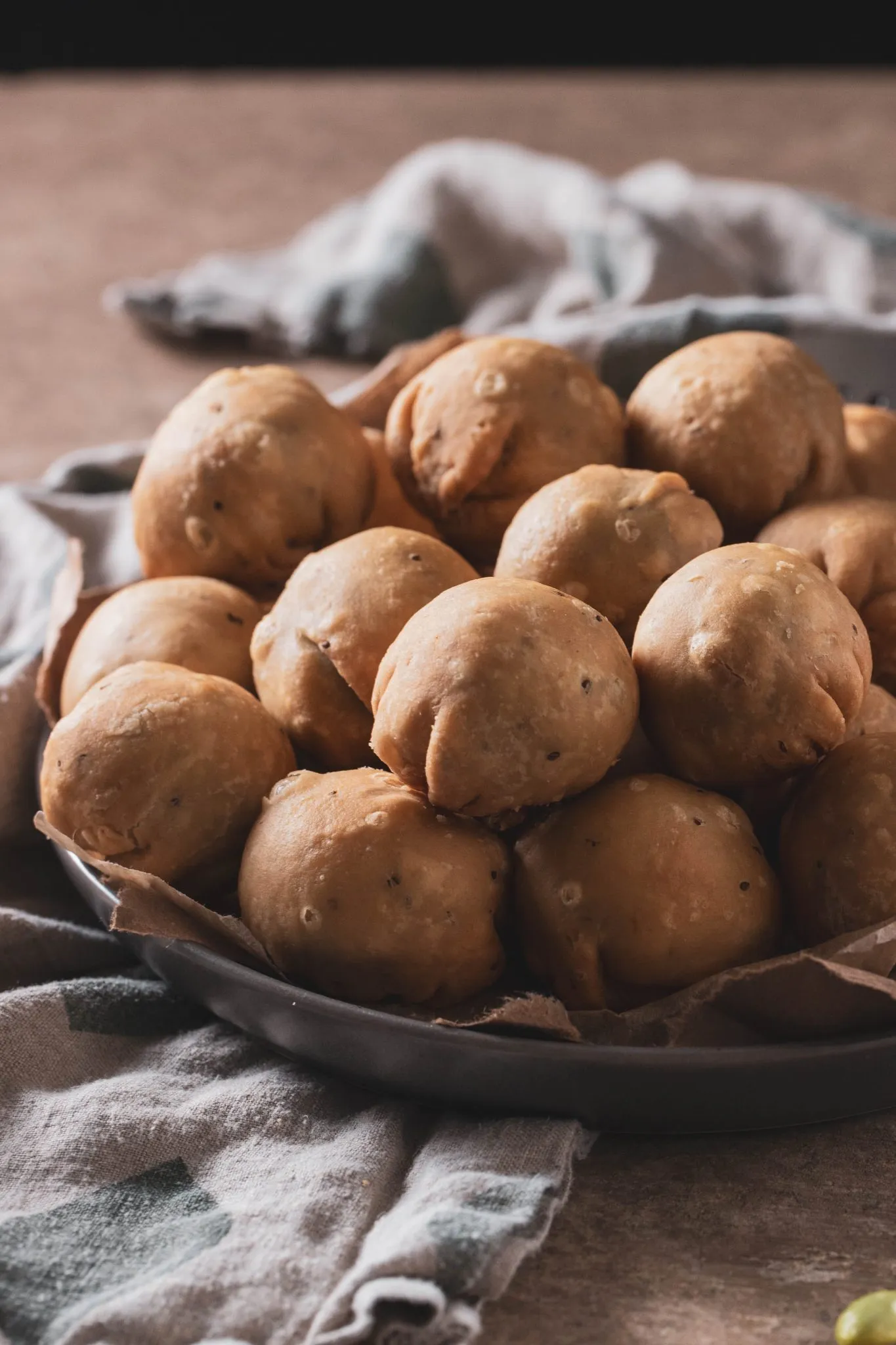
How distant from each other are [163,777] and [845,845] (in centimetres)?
44

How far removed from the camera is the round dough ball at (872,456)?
49.7 inches

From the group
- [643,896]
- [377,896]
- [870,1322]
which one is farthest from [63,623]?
[870,1322]

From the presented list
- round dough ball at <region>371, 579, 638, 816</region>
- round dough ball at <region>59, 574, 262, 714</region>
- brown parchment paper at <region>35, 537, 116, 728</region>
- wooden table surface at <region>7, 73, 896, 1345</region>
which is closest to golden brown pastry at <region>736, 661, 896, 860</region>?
round dough ball at <region>371, 579, 638, 816</region>

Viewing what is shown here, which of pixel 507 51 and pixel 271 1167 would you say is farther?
pixel 507 51

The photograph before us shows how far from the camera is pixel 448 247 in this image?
2.32 m

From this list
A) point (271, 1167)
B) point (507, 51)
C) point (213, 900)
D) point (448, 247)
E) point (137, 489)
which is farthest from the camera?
point (507, 51)

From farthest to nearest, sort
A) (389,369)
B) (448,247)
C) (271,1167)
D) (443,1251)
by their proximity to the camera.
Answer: (448,247)
(389,369)
(271,1167)
(443,1251)

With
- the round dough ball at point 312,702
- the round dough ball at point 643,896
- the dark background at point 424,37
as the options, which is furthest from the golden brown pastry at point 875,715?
the dark background at point 424,37

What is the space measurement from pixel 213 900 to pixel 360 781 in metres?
0.15

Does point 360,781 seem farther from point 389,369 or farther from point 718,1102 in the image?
point 389,369

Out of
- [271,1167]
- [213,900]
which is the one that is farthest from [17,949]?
[271,1167]

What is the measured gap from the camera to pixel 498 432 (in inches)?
46.3

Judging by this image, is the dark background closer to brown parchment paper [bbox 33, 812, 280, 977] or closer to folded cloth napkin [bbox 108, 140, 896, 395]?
folded cloth napkin [bbox 108, 140, 896, 395]

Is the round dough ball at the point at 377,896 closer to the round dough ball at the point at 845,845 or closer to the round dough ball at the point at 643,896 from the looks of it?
the round dough ball at the point at 643,896
